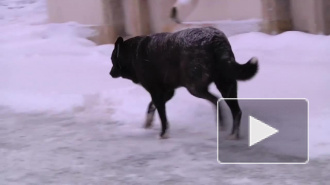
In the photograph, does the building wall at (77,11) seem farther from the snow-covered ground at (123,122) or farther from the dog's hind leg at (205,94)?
the dog's hind leg at (205,94)

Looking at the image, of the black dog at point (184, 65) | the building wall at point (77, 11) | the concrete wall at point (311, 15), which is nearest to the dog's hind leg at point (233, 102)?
the black dog at point (184, 65)

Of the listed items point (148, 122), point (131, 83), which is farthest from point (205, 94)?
point (131, 83)

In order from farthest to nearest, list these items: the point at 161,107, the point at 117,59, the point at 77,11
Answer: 1. the point at 77,11
2. the point at 117,59
3. the point at 161,107

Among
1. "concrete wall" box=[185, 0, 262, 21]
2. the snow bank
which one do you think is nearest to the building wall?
the snow bank

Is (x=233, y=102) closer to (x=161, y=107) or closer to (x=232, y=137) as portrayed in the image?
(x=232, y=137)

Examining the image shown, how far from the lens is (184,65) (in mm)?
6703

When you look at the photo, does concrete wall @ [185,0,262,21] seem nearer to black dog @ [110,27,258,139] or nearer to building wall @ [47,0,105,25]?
building wall @ [47,0,105,25]

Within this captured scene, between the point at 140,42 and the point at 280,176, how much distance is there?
2.51 meters

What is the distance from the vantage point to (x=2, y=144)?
7.45 meters

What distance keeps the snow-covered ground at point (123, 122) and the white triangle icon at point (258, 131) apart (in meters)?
0.42
